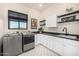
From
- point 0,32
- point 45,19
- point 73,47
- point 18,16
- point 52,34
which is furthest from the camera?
point 52,34

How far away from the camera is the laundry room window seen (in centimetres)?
170

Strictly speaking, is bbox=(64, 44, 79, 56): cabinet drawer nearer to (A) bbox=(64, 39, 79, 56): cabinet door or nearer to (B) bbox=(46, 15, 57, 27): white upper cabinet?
(A) bbox=(64, 39, 79, 56): cabinet door

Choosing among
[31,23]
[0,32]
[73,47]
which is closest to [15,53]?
[0,32]

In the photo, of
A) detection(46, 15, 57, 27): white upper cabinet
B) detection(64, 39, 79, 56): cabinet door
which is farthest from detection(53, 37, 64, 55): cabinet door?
detection(46, 15, 57, 27): white upper cabinet

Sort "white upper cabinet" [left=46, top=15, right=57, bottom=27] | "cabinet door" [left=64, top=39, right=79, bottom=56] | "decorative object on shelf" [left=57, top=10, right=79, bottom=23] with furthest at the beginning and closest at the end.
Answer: "white upper cabinet" [left=46, top=15, right=57, bottom=27] < "decorative object on shelf" [left=57, top=10, right=79, bottom=23] < "cabinet door" [left=64, top=39, right=79, bottom=56]

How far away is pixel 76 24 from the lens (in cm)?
179

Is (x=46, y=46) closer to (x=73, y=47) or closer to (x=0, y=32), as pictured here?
(x=73, y=47)

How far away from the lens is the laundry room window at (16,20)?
5.57 feet

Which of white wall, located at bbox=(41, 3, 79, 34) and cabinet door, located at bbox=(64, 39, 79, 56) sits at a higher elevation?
white wall, located at bbox=(41, 3, 79, 34)

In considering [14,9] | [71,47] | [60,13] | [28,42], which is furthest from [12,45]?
[60,13]

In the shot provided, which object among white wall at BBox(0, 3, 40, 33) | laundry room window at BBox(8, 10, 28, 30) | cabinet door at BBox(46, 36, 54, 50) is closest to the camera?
white wall at BBox(0, 3, 40, 33)

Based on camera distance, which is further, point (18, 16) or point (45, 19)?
point (45, 19)

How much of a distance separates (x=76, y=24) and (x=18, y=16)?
1603 mm

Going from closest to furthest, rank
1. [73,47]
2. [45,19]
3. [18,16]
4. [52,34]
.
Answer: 1. [73,47]
2. [18,16]
3. [45,19]
4. [52,34]
